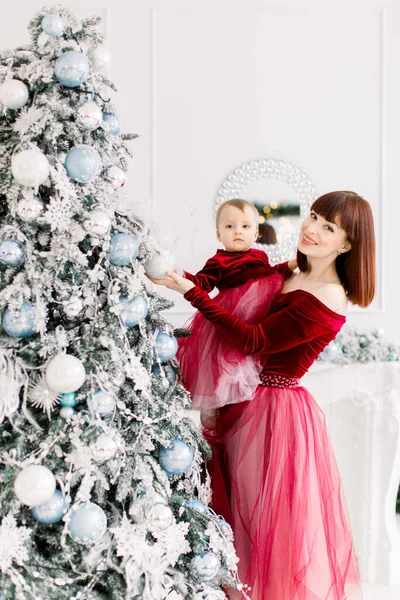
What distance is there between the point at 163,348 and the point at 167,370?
9 cm

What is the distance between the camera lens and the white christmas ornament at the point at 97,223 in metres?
1.23

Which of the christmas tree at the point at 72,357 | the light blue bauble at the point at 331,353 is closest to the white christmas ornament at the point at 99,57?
the christmas tree at the point at 72,357

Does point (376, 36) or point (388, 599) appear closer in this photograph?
point (388, 599)

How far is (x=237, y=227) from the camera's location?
5.59 feet

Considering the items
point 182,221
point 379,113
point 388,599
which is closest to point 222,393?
point 182,221

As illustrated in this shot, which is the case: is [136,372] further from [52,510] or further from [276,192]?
[276,192]

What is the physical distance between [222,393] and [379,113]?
1.93 metres

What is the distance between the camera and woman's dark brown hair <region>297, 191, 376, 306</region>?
1.68 m

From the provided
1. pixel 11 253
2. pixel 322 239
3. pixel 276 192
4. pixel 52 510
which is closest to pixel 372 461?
pixel 276 192

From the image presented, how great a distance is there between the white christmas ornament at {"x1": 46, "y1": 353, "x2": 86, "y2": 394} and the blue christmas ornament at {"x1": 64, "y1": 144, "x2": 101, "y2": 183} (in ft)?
1.28

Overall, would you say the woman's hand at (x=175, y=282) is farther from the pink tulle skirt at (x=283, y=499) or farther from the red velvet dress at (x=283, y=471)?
the pink tulle skirt at (x=283, y=499)

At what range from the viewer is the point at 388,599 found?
2.53 metres

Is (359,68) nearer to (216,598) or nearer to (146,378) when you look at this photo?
(146,378)

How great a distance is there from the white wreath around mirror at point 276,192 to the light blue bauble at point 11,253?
1634mm
